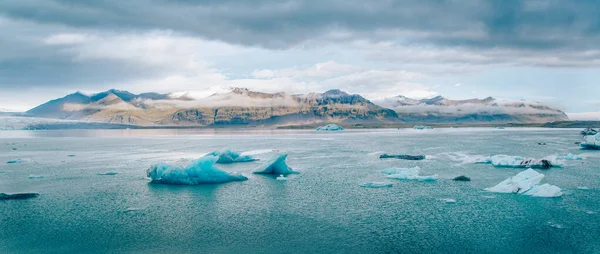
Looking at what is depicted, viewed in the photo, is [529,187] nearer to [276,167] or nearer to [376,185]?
[376,185]

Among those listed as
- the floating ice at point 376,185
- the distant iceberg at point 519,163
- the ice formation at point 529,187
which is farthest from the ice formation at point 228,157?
the ice formation at point 529,187

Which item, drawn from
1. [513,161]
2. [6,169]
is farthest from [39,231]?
[513,161]

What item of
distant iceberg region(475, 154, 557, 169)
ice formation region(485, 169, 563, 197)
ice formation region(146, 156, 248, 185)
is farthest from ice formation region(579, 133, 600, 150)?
ice formation region(146, 156, 248, 185)

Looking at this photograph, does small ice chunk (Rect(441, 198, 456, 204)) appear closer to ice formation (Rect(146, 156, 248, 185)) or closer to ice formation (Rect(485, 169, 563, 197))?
ice formation (Rect(485, 169, 563, 197))

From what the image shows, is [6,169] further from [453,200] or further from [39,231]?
[453,200]

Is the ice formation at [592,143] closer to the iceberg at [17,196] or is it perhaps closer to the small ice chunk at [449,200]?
the small ice chunk at [449,200]
